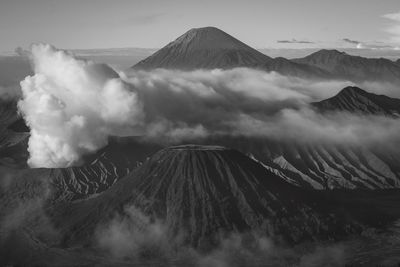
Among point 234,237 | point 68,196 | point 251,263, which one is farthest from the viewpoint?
point 68,196

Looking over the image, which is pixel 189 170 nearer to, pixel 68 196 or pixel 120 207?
pixel 120 207

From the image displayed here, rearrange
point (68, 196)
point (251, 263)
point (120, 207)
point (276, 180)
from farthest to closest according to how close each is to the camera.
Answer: point (68, 196)
point (276, 180)
point (120, 207)
point (251, 263)

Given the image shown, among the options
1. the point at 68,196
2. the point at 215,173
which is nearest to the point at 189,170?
the point at 215,173

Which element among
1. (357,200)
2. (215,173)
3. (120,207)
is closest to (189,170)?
(215,173)

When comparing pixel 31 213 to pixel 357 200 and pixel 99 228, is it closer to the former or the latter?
pixel 99 228

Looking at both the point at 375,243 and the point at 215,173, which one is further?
the point at 215,173

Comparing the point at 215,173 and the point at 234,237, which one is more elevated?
the point at 215,173
